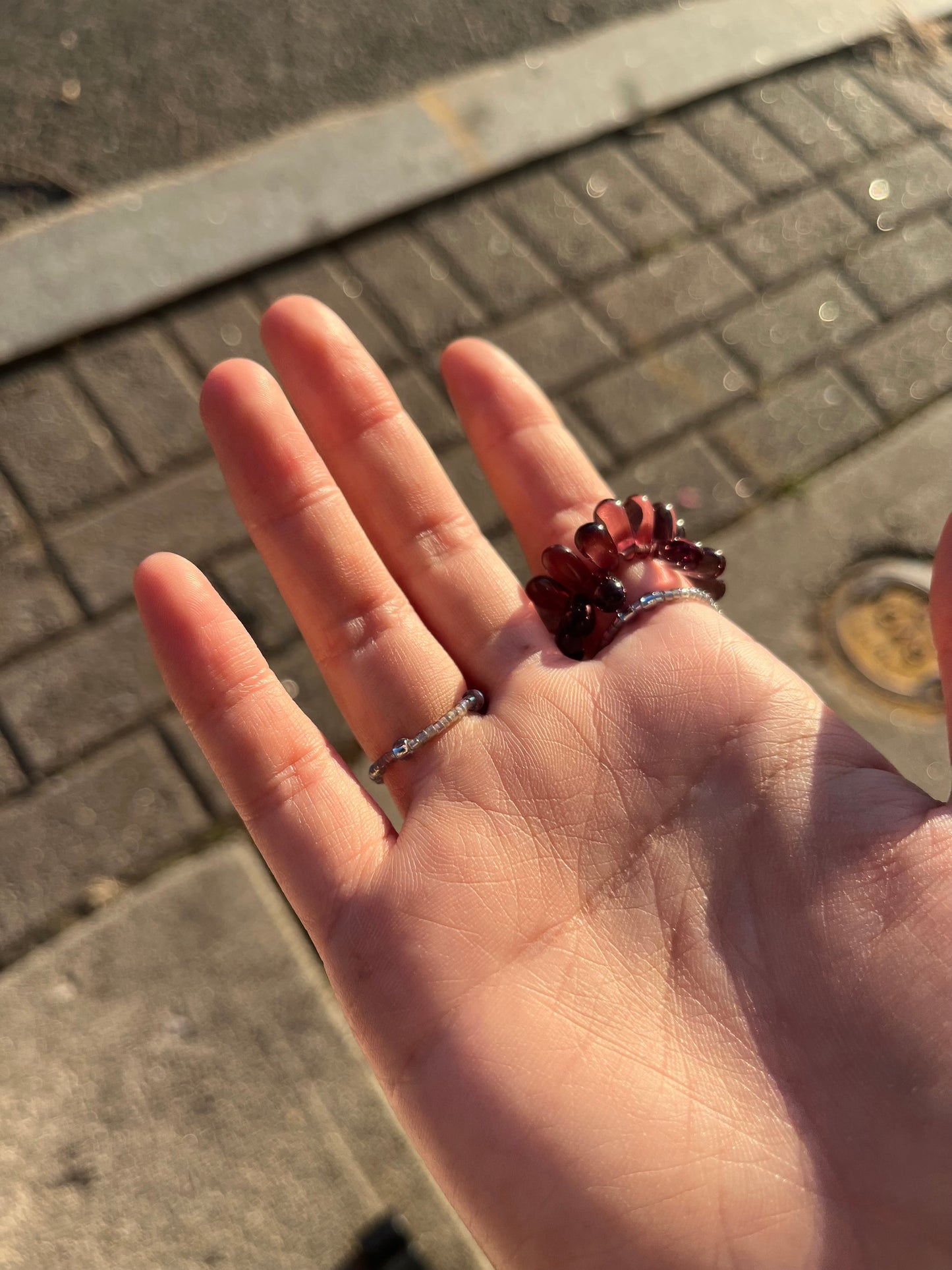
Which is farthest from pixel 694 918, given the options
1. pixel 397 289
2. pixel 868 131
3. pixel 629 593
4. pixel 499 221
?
pixel 868 131

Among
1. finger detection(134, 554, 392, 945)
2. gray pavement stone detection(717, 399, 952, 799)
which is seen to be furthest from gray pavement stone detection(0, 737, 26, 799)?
gray pavement stone detection(717, 399, 952, 799)

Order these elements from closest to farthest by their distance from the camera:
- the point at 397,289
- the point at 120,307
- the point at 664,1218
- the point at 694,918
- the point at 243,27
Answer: the point at 664,1218 < the point at 694,918 < the point at 120,307 < the point at 397,289 < the point at 243,27

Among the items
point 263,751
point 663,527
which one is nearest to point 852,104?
point 663,527

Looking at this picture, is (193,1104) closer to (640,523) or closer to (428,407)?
(640,523)

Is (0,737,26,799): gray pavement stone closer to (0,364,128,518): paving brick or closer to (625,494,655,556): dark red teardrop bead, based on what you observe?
(0,364,128,518): paving brick

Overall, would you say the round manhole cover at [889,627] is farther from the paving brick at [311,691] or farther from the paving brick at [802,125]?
the paving brick at [802,125]

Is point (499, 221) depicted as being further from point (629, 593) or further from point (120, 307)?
point (629, 593)
